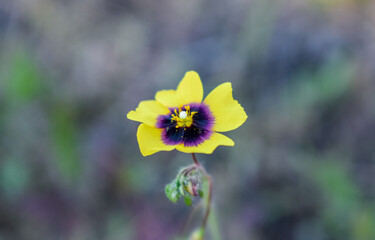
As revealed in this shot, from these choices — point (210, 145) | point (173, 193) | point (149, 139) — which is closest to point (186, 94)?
point (149, 139)

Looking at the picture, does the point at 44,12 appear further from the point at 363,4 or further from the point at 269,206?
the point at 363,4

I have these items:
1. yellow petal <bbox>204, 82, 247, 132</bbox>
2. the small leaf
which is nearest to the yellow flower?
yellow petal <bbox>204, 82, 247, 132</bbox>

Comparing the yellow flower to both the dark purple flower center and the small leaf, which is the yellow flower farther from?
the small leaf

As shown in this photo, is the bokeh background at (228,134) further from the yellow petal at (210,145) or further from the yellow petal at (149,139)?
the yellow petal at (210,145)

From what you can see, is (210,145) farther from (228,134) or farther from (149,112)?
(228,134)

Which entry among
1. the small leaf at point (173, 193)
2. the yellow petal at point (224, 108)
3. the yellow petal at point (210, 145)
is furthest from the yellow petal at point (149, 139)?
the yellow petal at point (224, 108)
